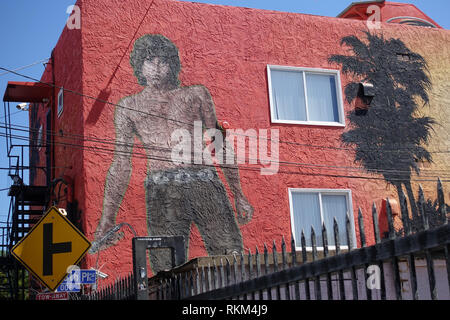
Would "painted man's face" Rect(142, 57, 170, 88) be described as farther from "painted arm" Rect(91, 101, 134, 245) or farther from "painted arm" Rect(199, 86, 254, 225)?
"painted arm" Rect(199, 86, 254, 225)

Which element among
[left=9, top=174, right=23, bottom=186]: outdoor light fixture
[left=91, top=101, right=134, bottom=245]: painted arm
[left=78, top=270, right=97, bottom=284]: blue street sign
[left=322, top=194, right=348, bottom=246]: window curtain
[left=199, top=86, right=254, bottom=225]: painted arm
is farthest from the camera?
[left=9, top=174, right=23, bottom=186]: outdoor light fixture

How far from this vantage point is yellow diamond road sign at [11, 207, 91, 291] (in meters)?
8.11

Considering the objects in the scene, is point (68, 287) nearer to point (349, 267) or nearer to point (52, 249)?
point (52, 249)

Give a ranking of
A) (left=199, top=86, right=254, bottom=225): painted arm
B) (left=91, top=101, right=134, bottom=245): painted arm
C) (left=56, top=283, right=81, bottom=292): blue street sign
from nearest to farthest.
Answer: (left=56, top=283, right=81, bottom=292): blue street sign, (left=91, top=101, right=134, bottom=245): painted arm, (left=199, top=86, right=254, bottom=225): painted arm

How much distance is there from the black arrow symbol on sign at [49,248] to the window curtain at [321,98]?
10414 millimetres

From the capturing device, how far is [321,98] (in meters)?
17.8

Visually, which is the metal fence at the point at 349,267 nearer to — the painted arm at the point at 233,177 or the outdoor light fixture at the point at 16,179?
the painted arm at the point at 233,177

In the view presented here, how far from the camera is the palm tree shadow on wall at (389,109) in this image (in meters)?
17.9

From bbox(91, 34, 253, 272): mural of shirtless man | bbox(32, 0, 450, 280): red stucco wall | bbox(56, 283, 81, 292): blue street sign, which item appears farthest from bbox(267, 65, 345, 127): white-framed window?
bbox(56, 283, 81, 292): blue street sign

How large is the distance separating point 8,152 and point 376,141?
10283 mm

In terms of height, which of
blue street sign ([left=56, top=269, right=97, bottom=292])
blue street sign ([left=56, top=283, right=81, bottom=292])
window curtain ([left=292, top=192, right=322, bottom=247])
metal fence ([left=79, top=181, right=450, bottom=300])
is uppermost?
window curtain ([left=292, top=192, right=322, bottom=247])

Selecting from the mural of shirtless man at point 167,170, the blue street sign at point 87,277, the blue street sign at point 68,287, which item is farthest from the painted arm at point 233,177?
the blue street sign at point 68,287

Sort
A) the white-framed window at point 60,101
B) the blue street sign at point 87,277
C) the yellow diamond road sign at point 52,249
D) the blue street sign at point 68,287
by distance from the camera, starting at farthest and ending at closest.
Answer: the white-framed window at point 60,101
the blue street sign at point 87,277
the blue street sign at point 68,287
the yellow diamond road sign at point 52,249
